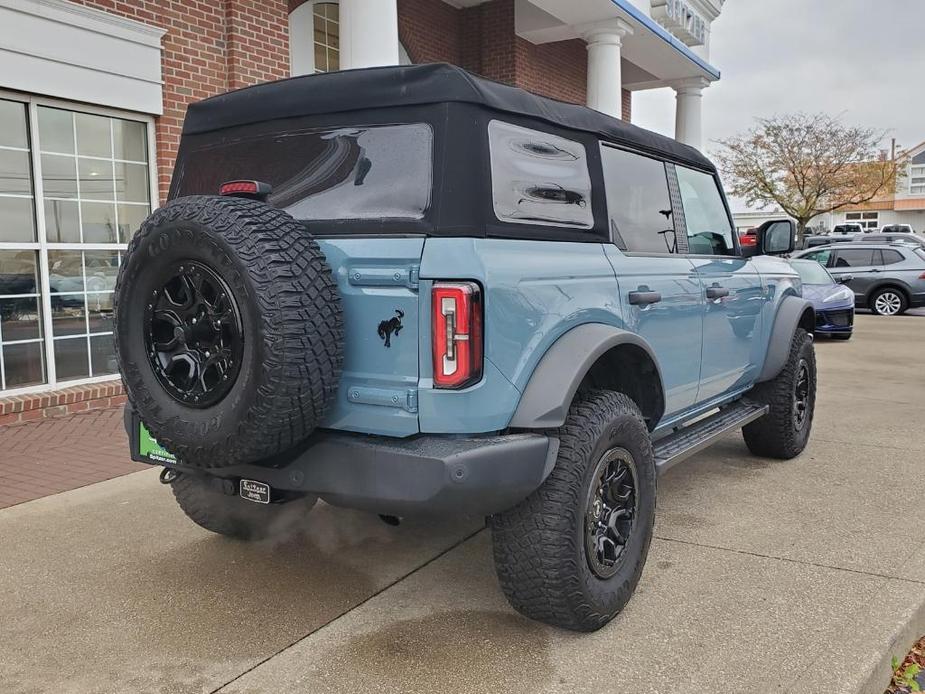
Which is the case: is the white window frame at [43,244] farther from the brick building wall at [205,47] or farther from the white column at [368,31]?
the white column at [368,31]

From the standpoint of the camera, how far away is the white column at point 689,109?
16.1 meters

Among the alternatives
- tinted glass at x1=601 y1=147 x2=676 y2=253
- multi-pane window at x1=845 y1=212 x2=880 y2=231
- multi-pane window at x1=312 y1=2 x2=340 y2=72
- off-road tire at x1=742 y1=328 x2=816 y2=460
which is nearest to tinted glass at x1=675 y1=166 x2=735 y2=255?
tinted glass at x1=601 y1=147 x2=676 y2=253

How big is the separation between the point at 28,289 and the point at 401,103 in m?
4.86

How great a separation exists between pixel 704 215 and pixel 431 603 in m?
2.69

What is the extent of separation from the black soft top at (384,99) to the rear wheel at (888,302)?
15963 mm

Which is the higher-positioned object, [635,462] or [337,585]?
[635,462]

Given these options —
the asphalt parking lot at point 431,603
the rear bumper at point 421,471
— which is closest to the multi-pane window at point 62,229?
the asphalt parking lot at point 431,603

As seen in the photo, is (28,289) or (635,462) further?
(28,289)

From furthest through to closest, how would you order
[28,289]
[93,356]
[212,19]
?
1. [212,19]
2. [93,356]
3. [28,289]

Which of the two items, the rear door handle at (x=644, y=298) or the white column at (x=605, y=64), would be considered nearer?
the rear door handle at (x=644, y=298)

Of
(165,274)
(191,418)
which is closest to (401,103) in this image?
(165,274)

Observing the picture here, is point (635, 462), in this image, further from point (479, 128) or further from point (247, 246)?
point (247, 246)

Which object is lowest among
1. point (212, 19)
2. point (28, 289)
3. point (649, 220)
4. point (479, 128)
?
point (28, 289)

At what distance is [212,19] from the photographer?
7824mm
